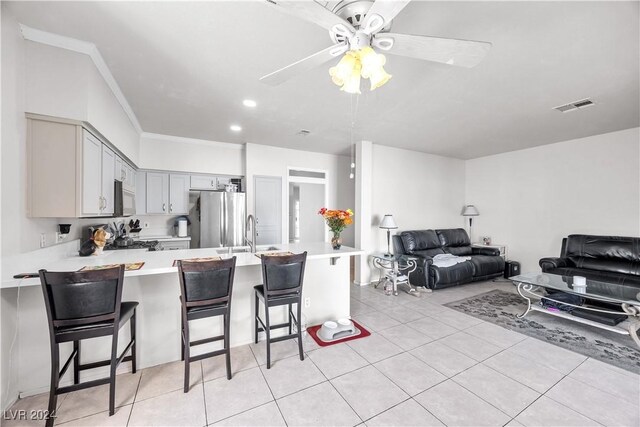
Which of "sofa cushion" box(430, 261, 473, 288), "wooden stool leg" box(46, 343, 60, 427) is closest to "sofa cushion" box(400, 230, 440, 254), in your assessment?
"sofa cushion" box(430, 261, 473, 288)

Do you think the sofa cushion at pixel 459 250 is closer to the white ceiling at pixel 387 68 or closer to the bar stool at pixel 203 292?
the white ceiling at pixel 387 68

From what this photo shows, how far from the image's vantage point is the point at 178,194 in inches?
189

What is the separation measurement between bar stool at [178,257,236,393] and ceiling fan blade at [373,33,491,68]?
186 cm

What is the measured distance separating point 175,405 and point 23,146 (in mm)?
2234

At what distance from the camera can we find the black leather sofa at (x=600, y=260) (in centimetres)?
362

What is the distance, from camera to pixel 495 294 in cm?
423

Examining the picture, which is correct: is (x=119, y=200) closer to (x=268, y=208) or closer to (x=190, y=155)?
(x=190, y=155)

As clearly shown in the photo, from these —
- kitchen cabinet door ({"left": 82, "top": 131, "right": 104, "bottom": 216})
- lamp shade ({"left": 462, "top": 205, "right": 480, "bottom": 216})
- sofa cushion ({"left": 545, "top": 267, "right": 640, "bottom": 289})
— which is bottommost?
sofa cushion ({"left": 545, "top": 267, "right": 640, "bottom": 289})

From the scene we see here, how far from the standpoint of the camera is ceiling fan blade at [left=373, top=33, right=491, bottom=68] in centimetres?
136

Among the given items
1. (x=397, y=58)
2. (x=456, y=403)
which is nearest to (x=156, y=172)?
(x=397, y=58)

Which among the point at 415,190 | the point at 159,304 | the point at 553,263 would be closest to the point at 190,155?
the point at 159,304

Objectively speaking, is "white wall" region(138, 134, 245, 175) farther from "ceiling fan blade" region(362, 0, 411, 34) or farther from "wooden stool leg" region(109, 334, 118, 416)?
"ceiling fan blade" region(362, 0, 411, 34)

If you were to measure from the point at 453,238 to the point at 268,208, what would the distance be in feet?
13.5

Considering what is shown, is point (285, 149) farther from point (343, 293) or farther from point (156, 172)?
point (343, 293)
